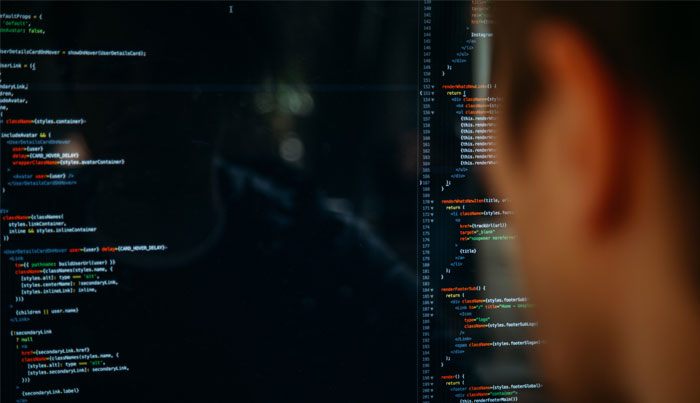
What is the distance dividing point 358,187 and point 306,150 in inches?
4.4

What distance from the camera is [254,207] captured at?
1.11 meters

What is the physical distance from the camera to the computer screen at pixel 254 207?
1053 millimetres

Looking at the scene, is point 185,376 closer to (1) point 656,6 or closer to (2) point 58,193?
(2) point 58,193

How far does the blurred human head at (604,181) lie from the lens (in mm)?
926

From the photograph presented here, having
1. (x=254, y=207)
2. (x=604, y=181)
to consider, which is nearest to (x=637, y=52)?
(x=604, y=181)

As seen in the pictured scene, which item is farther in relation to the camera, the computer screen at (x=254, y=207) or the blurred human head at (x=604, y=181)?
the computer screen at (x=254, y=207)

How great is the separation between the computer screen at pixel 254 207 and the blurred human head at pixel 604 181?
53 millimetres

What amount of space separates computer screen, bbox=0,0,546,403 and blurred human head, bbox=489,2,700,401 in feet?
0.17

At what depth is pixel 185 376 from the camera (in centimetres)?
111

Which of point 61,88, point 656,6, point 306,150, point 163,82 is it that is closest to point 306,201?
point 306,150

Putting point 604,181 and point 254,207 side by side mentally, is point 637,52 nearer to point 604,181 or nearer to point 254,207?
point 604,181

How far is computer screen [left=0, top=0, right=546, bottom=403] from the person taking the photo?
1053mm

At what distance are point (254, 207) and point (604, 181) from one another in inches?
23.1

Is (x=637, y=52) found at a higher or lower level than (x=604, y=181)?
higher
